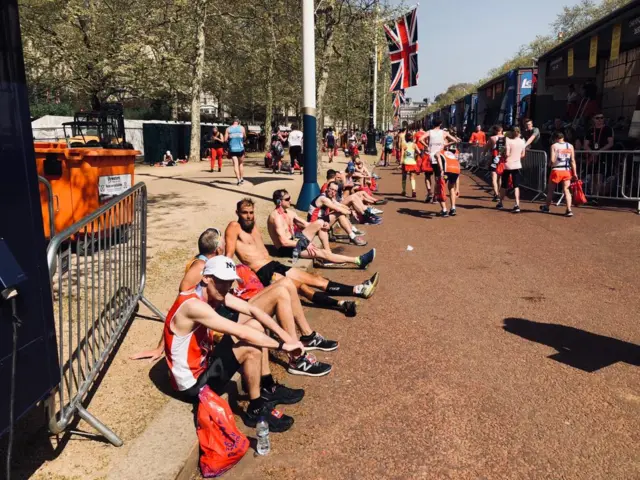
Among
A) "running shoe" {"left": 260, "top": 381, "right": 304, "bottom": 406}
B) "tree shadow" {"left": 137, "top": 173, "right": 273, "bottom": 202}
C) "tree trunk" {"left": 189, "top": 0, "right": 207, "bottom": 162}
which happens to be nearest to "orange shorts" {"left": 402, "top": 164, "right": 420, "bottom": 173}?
"tree shadow" {"left": 137, "top": 173, "right": 273, "bottom": 202}

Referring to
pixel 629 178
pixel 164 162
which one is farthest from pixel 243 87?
pixel 629 178

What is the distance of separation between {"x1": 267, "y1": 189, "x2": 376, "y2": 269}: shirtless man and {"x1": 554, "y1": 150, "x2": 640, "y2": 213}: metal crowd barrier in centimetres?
735

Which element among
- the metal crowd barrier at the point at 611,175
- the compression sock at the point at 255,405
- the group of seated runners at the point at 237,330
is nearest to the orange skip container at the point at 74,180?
the group of seated runners at the point at 237,330

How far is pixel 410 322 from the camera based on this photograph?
5.33 metres

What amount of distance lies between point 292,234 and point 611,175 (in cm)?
885

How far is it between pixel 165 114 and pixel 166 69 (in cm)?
3436

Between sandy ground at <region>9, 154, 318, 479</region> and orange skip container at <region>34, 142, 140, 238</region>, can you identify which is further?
orange skip container at <region>34, 142, 140, 238</region>

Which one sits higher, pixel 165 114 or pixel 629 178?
pixel 165 114

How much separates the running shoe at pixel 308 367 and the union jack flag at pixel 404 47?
24.4m

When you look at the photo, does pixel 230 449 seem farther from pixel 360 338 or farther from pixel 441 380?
pixel 360 338

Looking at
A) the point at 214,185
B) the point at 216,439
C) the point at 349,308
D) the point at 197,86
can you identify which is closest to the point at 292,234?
the point at 349,308

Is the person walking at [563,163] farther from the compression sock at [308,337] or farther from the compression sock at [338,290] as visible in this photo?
the compression sock at [308,337]

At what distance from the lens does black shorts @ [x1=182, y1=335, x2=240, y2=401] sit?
135 inches

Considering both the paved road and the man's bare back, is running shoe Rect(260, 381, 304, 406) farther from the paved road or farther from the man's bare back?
the man's bare back
